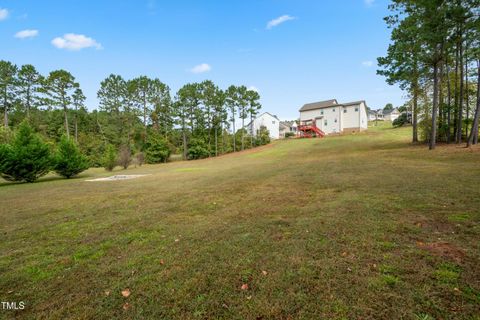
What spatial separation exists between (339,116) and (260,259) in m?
42.8

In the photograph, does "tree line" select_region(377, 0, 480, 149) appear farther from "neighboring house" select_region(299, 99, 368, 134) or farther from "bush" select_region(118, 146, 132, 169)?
"bush" select_region(118, 146, 132, 169)

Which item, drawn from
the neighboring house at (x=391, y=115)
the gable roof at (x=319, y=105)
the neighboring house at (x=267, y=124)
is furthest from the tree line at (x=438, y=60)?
the neighboring house at (x=391, y=115)

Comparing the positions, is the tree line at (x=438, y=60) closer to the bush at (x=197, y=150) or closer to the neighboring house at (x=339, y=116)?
the neighboring house at (x=339, y=116)

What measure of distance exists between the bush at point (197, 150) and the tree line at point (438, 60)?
26278mm

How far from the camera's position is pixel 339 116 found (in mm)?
40500

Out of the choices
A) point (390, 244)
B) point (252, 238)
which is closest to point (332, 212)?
point (390, 244)

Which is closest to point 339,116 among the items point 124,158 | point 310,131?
point 310,131

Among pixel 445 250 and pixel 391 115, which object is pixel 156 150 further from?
pixel 391 115

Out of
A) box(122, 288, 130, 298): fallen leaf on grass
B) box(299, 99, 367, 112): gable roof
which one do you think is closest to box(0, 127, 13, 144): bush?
box(122, 288, 130, 298): fallen leaf on grass

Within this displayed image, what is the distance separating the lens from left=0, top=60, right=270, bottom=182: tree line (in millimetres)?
34719

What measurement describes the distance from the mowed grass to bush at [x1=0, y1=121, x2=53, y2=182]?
43.4ft

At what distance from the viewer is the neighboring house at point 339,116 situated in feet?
130

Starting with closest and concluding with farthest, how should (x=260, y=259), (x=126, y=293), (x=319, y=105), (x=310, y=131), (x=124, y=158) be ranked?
(x=126, y=293) → (x=260, y=259) → (x=124, y=158) → (x=310, y=131) → (x=319, y=105)

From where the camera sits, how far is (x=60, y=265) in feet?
11.2
